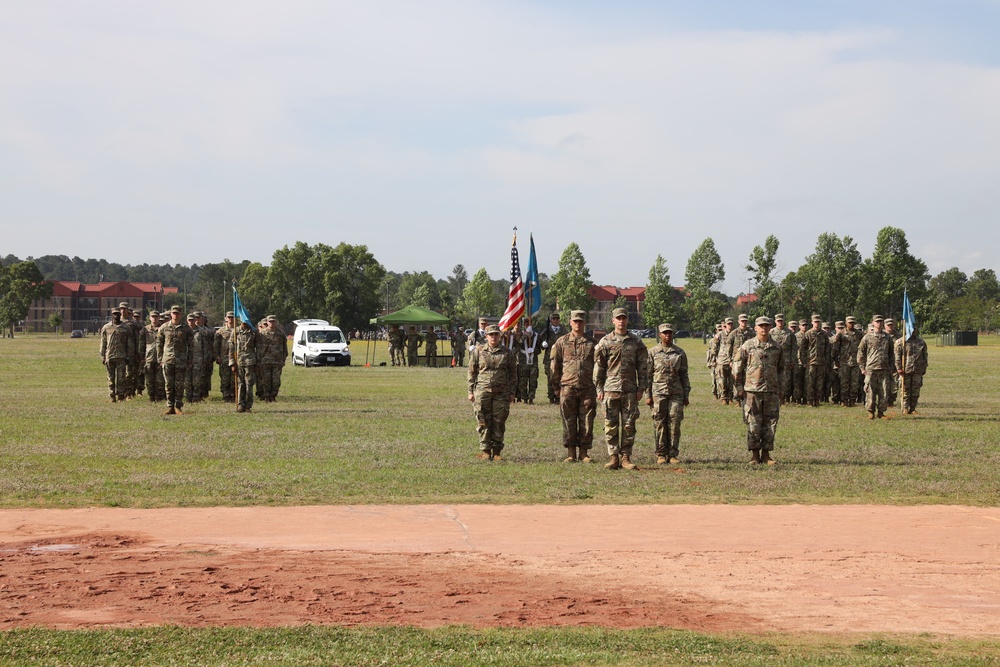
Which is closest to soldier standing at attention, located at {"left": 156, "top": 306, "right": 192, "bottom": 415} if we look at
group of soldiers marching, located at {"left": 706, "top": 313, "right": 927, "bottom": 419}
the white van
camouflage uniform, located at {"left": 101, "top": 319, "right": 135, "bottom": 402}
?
camouflage uniform, located at {"left": 101, "top": 319, "right": 135, "bottom": 402}

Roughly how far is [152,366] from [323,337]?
24.0 metres

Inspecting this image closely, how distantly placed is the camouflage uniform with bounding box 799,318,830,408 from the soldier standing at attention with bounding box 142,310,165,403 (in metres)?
14.9

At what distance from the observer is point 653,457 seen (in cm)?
1579

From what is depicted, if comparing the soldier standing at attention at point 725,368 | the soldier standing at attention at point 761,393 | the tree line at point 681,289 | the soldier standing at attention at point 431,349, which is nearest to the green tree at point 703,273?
the tree line at point 681,289

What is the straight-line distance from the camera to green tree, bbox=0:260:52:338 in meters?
118

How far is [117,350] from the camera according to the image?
83.0 feet

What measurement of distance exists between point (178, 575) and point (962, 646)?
5.51 m

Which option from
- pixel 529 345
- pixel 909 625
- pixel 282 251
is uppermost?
pixel 282 251

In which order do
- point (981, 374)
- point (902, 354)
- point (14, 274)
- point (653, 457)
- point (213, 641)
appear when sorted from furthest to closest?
point (14, 274)
point (981, 374)
point (902, 354)
point (653, 457)
point (213, 641)

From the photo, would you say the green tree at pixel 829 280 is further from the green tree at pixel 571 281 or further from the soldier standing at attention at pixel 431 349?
the soldier standing at attention at pixel 431 349

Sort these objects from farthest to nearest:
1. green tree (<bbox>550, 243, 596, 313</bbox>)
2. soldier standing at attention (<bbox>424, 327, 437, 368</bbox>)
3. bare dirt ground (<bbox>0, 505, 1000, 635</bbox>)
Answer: green tree (<bbox>550, 243, 596, 313</bbox>), soldier standing at attention (<bbox>424, 327, 437, 368</bbox>), bare dirt ground (<bbox>0, 505, 1000, 635</bbox>)

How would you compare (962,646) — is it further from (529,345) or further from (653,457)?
(529,345)

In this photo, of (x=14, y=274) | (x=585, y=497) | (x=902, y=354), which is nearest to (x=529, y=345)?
(x=902, y=354)

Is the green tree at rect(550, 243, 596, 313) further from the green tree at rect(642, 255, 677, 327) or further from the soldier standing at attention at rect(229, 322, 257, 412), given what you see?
the soldier standing at attention at rect(229, 322, 257, 412)
